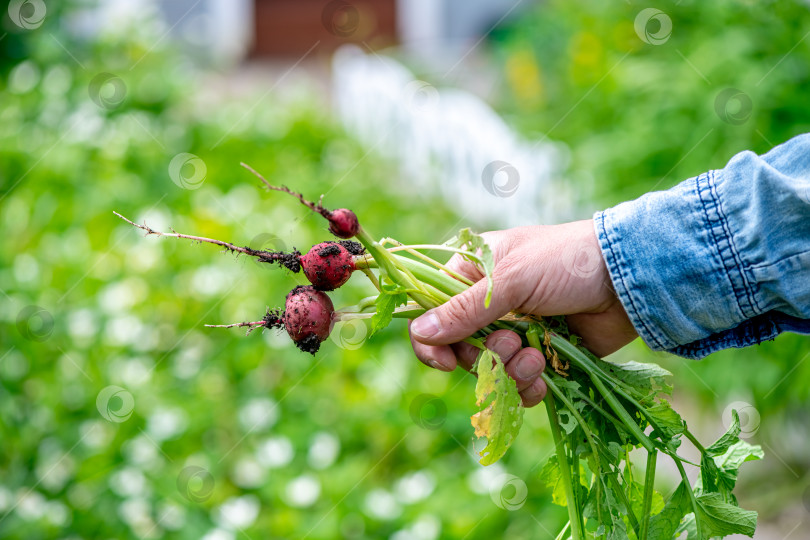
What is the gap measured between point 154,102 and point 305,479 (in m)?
3.78

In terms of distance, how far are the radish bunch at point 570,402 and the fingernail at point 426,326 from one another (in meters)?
0.04

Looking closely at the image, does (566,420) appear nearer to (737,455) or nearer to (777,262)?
(737,455)

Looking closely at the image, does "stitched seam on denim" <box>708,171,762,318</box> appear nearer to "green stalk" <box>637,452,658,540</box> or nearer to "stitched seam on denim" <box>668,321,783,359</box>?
"stitched seam on denim" <box>668,321,783,359</box>

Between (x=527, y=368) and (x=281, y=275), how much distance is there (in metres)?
A: 2.73

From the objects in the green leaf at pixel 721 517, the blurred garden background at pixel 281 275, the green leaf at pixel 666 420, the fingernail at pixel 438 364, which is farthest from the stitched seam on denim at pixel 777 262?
the blurred garden background at pixel 281 275

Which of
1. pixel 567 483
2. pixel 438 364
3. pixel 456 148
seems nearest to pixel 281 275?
pixel 456 148

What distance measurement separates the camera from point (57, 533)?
95.3 inches

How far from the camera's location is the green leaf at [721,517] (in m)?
1.27

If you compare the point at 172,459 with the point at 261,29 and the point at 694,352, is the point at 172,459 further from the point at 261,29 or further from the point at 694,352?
the point at 261,29

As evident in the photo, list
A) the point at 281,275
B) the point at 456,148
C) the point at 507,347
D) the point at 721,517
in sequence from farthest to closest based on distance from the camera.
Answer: the point at 456,148 → the point at 281,275 → the point at 507,347 → the point at 721,517

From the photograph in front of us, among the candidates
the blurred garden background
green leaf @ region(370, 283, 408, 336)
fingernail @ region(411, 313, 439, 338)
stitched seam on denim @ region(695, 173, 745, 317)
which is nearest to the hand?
fingernail @ region(411, 313, 439, 338)

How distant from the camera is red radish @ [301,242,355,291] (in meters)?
1.35

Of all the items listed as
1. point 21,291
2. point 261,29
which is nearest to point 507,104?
point 21,291

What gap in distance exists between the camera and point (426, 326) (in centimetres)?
139
